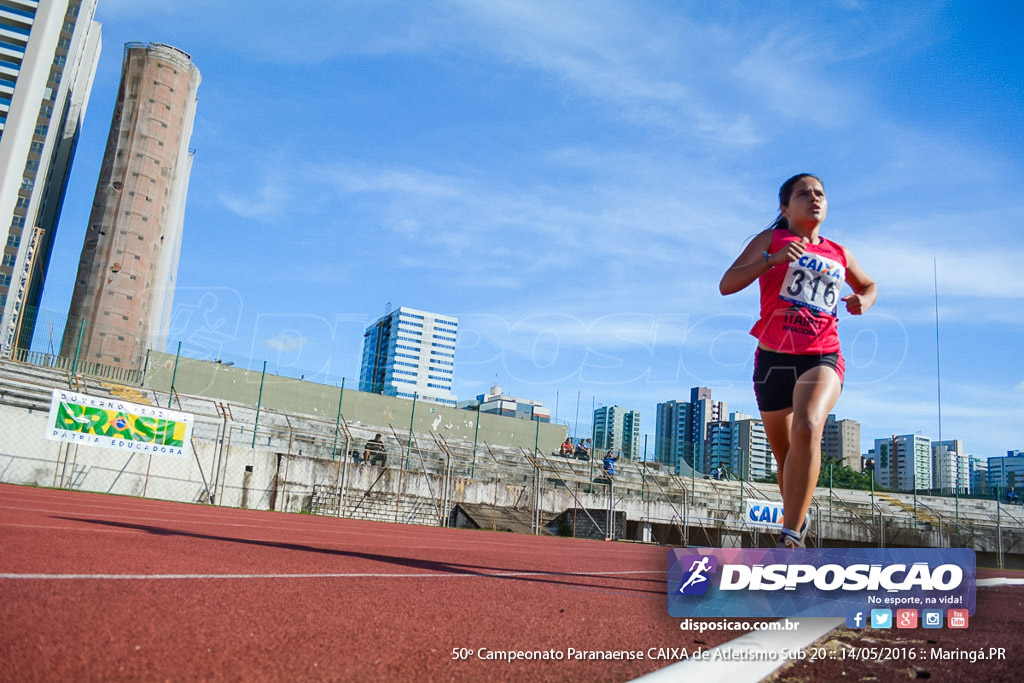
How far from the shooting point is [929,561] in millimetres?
1963

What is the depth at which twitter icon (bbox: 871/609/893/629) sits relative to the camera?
76.7 inches

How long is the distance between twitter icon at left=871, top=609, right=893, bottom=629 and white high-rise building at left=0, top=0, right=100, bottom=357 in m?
72.5

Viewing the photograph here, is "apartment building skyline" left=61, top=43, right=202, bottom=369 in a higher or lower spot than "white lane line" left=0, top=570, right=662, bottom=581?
higher

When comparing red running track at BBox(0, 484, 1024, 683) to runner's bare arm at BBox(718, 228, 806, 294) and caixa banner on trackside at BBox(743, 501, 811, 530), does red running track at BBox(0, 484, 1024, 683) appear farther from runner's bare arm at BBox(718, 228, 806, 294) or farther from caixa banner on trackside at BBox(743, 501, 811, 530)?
caixa banner on trackside at BBox(743, 501, 811, 530)

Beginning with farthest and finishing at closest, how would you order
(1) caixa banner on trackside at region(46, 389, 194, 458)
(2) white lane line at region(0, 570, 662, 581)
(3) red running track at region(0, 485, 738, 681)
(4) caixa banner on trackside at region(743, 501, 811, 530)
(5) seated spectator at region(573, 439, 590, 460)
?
(5) seated spectator at region(573, 439, 590, 460)
(4) caixa banner on trackside at region(743, 501, 811, 530)
(1) caixa banner on trackside at region(46, 389, 194, 458)
(2) white lane line at region(0, 570, 662, 581)
(3) red running track at region(0, 485, 738, 681)

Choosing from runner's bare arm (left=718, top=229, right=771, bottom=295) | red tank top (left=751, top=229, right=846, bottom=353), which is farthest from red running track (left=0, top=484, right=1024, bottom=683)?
runner's bare arm (left=718, top=229, right=771, bottom=295)

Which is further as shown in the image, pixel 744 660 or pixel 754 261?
pixel 754 261

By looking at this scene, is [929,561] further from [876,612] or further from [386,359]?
[386,359]

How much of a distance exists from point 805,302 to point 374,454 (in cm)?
1974

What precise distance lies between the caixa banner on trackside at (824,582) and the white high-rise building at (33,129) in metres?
72.1

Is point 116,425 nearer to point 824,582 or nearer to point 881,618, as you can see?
point 824,582

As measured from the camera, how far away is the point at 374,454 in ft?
70.8

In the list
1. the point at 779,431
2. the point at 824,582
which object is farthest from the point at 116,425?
the point at 824,582

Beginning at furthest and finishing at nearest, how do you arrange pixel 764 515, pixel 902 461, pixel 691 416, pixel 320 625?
1. pixel 691 416
2. pixel 902 461
3. pixel 764 515
4. pixel 320 625
